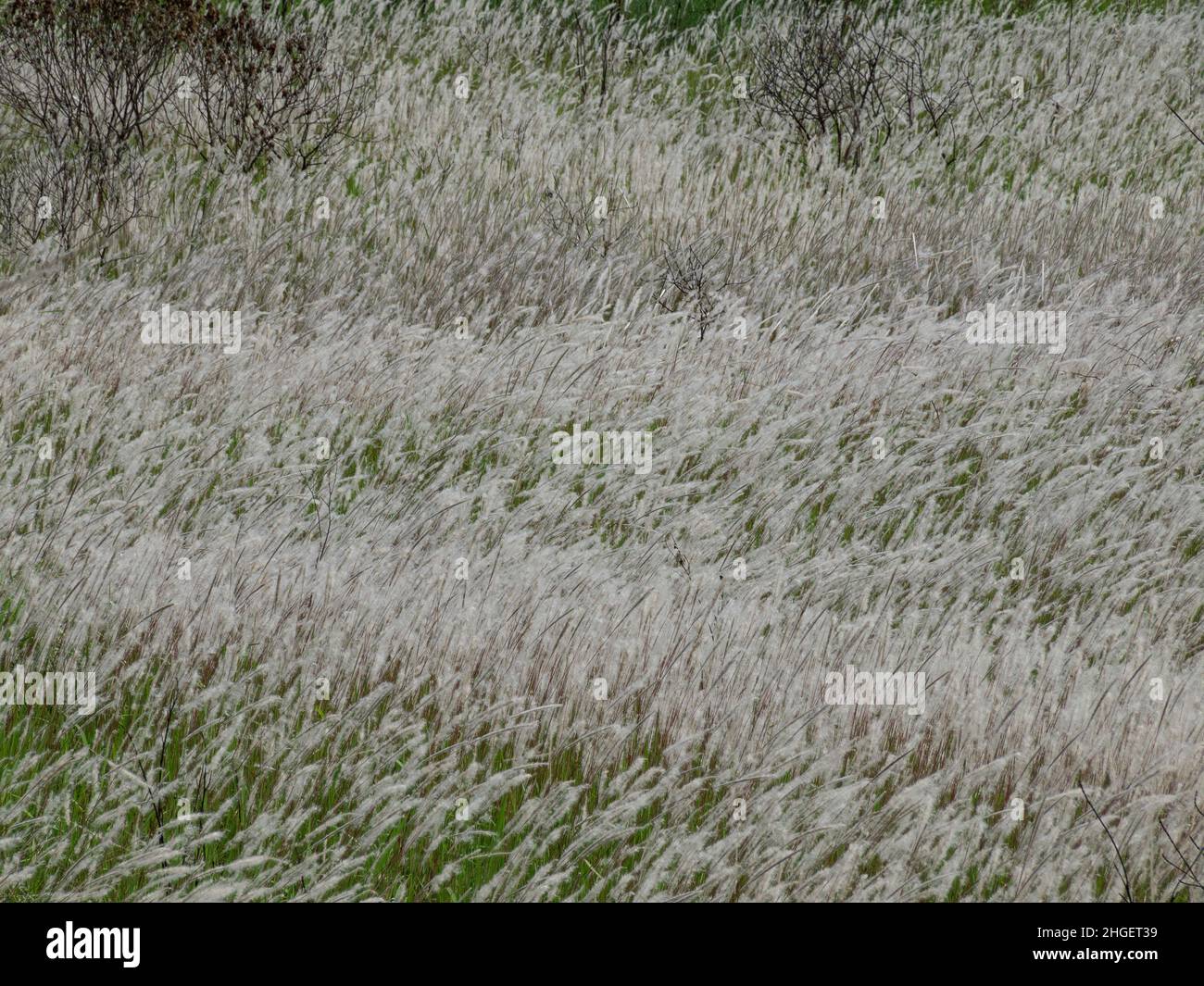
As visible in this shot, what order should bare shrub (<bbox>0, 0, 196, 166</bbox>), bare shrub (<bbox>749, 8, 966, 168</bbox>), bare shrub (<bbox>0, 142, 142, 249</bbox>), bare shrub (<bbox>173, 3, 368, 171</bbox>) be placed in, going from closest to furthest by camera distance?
bare shrub (<bbox>0, 142, 142, 249</bbox>), bare shrub (<bbox>0, 0, 196, 166</bbox>), bare shrub (<bbox>173, 3, 368, 171</bbox>), bare shrub (<bbox>749, 8, 966, 168</bbox>)

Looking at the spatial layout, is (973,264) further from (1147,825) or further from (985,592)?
(1147,825)

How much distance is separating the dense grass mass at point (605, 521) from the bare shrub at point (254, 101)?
0.23 m

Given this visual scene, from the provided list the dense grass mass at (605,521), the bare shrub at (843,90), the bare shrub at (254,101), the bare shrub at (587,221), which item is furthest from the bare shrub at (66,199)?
the bare shrub at (843,90)

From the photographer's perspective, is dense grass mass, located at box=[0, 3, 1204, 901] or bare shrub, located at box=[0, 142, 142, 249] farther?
bare shrub, located at box=[0, 142, 142, 249]

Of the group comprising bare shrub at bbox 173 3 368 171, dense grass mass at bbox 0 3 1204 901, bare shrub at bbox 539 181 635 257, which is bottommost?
dense grass mass at bbox 0 3 1204 901

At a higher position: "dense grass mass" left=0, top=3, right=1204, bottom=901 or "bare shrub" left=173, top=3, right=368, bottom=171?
"bare shrub" left=173, top=3, right=368, bottom=171

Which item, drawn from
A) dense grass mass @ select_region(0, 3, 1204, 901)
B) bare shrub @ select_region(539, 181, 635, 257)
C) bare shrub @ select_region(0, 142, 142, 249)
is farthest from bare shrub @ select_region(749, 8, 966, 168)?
bare shrub @ select_region(0, 142, 142, 249)

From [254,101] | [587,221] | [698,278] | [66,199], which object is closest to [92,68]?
[254,101]

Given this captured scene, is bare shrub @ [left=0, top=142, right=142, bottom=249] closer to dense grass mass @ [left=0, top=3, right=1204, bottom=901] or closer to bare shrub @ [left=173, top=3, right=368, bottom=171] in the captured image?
dense grass mass @ [left=0, top=3, right=1204, bottom=901]

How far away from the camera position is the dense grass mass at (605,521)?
2.70 m

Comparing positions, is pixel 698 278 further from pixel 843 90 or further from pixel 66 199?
pixel 843 90

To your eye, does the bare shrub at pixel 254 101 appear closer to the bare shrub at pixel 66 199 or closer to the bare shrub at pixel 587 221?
the bare shrub at pixel 66 199

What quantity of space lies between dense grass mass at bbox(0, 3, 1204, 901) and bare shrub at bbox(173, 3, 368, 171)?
0.23 meters

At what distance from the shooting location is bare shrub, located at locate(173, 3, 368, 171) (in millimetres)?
8609
